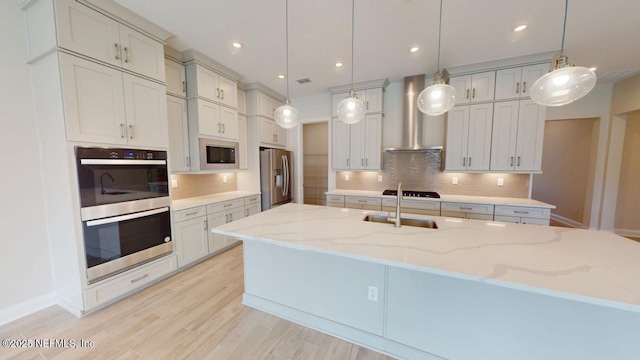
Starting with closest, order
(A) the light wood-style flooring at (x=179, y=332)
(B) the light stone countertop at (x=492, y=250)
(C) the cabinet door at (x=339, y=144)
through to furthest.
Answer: (B) the light stone countertop at (x=492, y=250), (A) the light wood-style flooring at (x=179, y=332), (C) the cabinet door at (x=339, y=144)

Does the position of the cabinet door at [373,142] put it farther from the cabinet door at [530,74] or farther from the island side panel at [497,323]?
the island side panel at [497,323]

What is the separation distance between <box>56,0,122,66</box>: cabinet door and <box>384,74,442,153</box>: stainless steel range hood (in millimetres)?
3635

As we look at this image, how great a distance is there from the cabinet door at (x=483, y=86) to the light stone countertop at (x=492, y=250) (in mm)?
2195

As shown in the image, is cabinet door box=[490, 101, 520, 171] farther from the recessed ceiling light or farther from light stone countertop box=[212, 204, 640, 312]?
light stone countertop box=[212, 204, 640, 312]

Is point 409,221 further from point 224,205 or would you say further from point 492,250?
point 224,205

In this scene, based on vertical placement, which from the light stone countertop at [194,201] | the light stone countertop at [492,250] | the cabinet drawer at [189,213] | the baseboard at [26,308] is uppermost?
the light stone countertop at [194,201]

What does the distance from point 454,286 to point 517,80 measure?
3196 mm

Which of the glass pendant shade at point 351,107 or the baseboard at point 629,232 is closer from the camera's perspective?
the glass pendant shade at point 351,107

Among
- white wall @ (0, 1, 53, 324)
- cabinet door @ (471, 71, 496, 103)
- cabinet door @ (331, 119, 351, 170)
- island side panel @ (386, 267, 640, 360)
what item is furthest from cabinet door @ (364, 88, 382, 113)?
white wall @ (0, 1, 53, 324)

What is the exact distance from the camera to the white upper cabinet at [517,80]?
2891 mm

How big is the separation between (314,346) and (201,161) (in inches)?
104

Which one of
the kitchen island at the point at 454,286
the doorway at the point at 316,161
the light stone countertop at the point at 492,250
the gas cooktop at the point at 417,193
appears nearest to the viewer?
the light stone countertop at the point at 492,250

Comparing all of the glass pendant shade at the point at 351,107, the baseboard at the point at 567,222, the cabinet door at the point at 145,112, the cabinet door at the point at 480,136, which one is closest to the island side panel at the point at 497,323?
the glass pendant shade at the point at 351,107

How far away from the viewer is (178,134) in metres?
2.91
